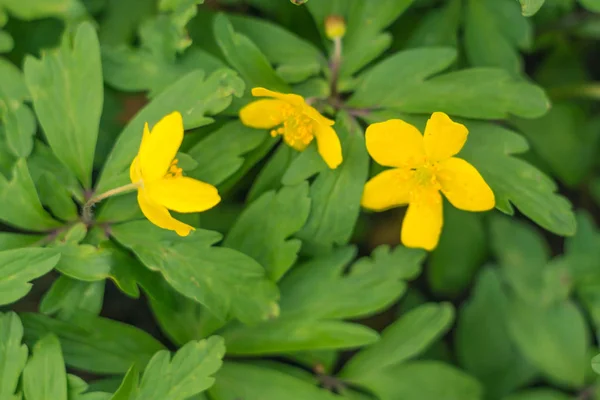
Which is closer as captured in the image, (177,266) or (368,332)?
(177,266)

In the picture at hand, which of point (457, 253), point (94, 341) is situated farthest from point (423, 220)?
point (94, 341)

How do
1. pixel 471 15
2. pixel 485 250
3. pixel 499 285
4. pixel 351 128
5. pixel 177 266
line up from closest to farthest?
1. pixel 177 266
2. pixel 351 128
3. pixel 471 15
4. pixel 499 285
5. pixel 485 250

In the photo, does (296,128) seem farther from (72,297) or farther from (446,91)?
(72,297)

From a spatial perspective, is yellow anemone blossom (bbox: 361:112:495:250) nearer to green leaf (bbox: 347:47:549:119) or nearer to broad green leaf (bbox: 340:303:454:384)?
green leaf (bbox: 347:47:549:119)

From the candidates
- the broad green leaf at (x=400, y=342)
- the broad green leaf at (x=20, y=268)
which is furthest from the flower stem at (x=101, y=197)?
the broad green leaf at (x=400, y=342)

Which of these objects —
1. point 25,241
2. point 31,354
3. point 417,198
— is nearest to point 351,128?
point 417,198

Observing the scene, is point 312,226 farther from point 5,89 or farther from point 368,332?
point 5,89

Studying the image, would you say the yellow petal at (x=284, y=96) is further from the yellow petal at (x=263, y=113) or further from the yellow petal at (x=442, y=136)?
Result: the yellow petal at (x=442, y=136)
